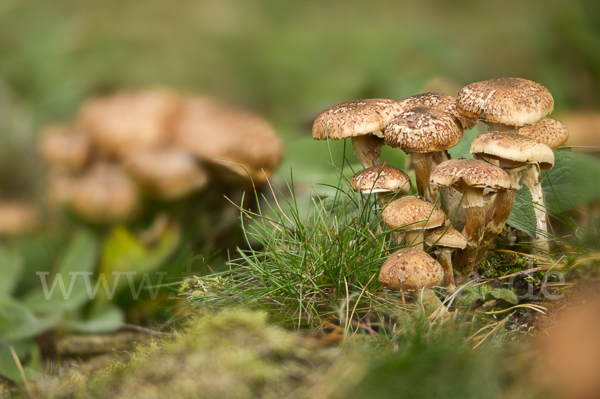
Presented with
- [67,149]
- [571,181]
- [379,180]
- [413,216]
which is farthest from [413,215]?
[67,149]

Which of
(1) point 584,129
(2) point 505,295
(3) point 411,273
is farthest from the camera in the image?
(1) point 584,129

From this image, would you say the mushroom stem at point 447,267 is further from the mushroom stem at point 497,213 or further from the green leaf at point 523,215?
the green leaf at point 523,215

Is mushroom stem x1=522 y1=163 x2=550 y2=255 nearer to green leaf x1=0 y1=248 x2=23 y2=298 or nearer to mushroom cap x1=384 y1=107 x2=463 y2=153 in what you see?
mushroom cap x1=384 y1=107 x2=463 y2=153

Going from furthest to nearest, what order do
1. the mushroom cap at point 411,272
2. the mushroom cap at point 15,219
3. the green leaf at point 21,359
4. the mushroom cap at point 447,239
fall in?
the mushroom cap at point 15,219 → the green leaf at point 21,359 → the mushroom cap at point 447,239 → the mushroom cap at point 411,272

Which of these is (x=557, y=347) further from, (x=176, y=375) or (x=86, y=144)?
(x=86, y=144)

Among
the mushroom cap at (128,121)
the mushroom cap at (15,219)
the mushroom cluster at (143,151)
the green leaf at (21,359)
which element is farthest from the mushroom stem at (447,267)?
the mushroom cap at (15,219)

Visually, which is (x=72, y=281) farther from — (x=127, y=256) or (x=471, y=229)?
(x=471, y=229)
